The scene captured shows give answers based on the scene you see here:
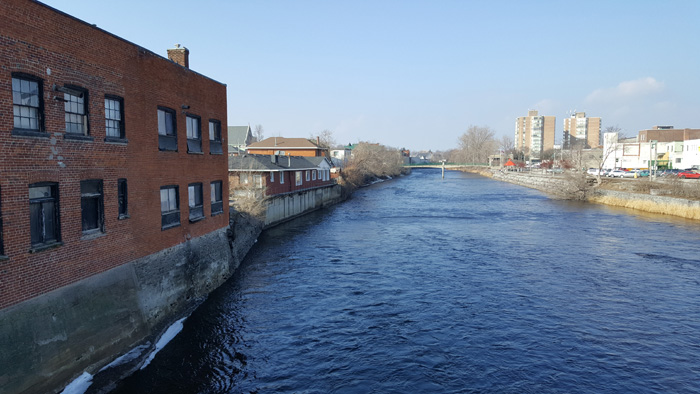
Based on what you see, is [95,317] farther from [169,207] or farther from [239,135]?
[239,135]

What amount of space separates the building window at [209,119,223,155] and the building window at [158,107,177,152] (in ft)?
11.3

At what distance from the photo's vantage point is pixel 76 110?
12164 millimetres

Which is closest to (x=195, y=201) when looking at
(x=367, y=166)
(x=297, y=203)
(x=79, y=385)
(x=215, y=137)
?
(x=215, y=137)

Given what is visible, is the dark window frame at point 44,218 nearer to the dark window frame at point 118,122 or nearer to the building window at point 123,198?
the dark window frame at point 118,122

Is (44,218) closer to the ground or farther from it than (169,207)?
farther from it

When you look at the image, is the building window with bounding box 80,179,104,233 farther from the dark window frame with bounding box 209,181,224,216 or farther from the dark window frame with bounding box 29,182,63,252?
the dark window frame with bounding box 209,181,224,216

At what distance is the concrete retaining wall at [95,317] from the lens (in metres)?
9.75

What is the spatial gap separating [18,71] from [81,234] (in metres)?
4.34

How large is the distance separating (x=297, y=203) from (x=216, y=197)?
932 inches

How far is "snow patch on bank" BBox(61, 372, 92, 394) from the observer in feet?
34.9

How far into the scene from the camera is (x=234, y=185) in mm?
37562

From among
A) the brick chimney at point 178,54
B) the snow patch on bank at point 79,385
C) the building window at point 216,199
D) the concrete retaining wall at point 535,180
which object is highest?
the brick chimney at point 178,54

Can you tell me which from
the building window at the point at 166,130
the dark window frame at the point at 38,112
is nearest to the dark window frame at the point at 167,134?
the building window at the point at 166,130

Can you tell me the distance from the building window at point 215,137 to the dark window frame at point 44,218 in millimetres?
9857
